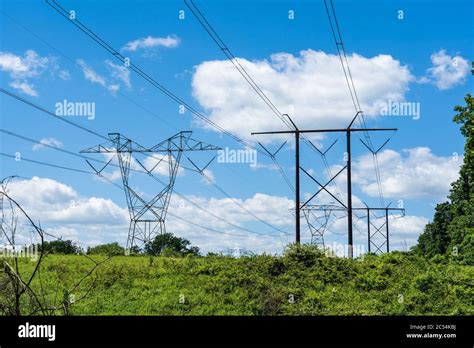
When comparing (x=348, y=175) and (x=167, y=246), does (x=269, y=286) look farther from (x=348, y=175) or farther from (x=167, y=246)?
(x=167, y=246)

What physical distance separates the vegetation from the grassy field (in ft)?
23.3

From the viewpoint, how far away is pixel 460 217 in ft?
163

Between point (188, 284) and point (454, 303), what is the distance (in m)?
11.2

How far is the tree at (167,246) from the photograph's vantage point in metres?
37.6

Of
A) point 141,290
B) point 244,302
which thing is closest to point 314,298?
point 244,302

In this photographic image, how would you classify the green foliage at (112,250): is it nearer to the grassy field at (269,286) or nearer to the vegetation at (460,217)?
the grassy field at (269,286)

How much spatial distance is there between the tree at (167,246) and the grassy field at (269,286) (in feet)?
19.8

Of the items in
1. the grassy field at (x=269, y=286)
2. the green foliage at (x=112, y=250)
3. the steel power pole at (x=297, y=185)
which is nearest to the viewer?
the green foliage at (x=112, y=250)

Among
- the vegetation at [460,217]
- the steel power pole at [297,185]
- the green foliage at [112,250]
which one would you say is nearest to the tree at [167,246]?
the green foliage at [112,250]

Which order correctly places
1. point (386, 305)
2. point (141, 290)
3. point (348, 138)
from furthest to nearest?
point (348, 138)
point (141, 290)
point (386, 305)

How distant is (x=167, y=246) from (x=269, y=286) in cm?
1712

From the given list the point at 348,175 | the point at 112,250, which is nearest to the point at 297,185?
the point at 348,175
